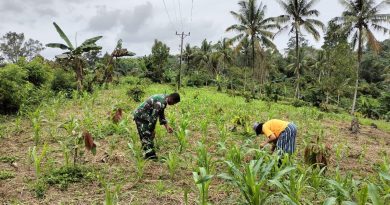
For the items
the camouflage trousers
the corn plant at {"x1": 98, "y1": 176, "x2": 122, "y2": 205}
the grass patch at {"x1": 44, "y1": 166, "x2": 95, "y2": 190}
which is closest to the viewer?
the corn plant at {"x1": 98, "y1": 176, "x2": 122, "y2": 205}

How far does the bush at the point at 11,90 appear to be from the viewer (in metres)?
11.2

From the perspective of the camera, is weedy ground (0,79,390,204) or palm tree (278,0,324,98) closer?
weedy ground (0,79,390,204)

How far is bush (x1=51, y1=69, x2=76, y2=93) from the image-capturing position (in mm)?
18297

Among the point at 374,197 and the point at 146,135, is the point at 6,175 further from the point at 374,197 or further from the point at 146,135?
the point at 374,197

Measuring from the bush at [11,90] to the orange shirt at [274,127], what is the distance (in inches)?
332

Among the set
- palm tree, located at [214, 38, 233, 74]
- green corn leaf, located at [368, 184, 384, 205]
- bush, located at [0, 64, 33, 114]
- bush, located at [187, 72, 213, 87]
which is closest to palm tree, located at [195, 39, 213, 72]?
palm tree, located at [214, 38, 233, 74]

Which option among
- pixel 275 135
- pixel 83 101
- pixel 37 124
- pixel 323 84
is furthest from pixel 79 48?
pixel 323 84

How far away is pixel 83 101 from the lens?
13734 millimetres

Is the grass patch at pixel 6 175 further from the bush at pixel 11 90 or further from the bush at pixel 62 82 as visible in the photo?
the bush at pixel 62 82

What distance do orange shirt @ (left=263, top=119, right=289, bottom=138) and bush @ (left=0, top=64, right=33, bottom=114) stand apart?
844 centimetres

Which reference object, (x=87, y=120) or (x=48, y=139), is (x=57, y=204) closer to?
(x=48, y=139)

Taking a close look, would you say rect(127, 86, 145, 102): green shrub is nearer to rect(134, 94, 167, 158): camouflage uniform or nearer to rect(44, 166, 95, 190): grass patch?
rect(134, 94, 167, 158): camouflage uniform

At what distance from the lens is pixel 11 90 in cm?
1136

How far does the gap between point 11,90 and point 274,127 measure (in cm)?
870
